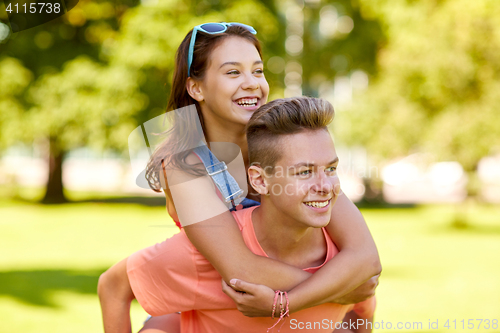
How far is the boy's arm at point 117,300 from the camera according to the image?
2.78 m

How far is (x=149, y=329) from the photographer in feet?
9.28

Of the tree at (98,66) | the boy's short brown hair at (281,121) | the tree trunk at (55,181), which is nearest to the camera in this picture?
the boy's short brown hair at (281,121)

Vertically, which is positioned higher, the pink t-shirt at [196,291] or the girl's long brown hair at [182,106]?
the girl's long brown hair at [182,106]

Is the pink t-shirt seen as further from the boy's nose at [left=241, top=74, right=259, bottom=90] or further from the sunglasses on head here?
the sunglasses on head

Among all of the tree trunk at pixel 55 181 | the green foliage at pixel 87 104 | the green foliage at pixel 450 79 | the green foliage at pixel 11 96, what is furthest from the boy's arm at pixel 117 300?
the tree trunk at pixel 55 181

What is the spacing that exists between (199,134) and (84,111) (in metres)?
15.8

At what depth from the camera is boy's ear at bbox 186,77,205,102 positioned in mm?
2953

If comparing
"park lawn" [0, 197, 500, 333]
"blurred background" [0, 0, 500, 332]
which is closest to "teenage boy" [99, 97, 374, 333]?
"park lawn" [0, 197, 500, 333]

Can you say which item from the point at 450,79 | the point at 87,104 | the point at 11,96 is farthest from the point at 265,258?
the point at 11,96

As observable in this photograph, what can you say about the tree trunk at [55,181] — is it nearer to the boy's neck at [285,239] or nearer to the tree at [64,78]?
the tree at [64,78]

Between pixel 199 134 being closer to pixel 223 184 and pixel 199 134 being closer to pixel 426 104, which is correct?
pixel 223 184

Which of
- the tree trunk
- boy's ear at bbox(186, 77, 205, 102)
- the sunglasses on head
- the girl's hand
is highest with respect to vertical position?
the sunglasses on head

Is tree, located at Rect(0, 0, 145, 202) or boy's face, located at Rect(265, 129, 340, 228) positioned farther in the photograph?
tree, located at Rect(0, 0, 145, 202)

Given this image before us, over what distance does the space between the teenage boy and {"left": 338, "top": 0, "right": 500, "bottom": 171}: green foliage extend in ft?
34.6
